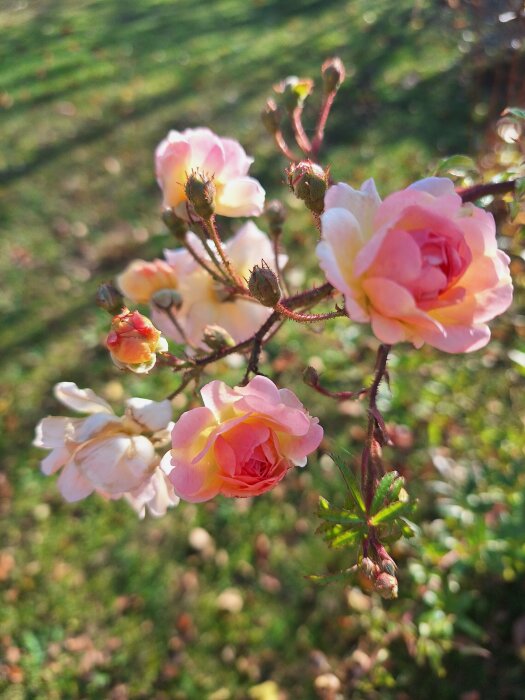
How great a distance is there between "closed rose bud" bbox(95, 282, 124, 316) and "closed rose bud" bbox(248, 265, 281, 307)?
1.02 feet

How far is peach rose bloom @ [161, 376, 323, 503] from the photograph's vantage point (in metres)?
0.78

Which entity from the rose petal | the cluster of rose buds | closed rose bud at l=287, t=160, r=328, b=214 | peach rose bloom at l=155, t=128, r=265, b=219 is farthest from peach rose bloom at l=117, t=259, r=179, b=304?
closed rose bud at l=287, t=160, r=328, b=214

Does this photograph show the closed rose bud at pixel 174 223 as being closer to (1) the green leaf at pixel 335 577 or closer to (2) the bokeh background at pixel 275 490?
(2) the bokeh background at pixel 275 490

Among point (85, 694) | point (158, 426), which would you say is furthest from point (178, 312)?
point (85, 694)

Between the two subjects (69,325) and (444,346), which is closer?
(444,346)

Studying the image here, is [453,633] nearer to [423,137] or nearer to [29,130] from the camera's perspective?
[423,137]

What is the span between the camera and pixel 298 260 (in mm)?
3537

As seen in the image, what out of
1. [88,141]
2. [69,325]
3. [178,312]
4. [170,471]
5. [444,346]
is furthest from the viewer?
[88,141]

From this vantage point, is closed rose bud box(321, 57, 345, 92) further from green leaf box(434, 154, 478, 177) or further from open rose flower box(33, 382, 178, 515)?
open rose flower box(33, 382, 178, 515)

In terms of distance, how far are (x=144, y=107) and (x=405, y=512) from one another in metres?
4.54

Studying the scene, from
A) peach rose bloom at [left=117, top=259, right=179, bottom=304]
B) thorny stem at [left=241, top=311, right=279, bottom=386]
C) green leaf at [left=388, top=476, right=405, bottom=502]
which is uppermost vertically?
peach rose bloom at [left=117, top=259, right=179, bottom=304]

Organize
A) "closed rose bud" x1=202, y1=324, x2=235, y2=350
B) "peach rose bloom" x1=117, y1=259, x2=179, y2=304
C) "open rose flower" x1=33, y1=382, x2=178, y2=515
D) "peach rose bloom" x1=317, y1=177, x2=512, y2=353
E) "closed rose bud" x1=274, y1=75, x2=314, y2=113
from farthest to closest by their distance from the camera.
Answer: "closed rose bud" x1=274, y1=75, x2=314, y2=113 → "peach rose bloom" x1=117, y1=259, x2=179, y2=304 → "closed rose bud" x1=202, y1=324, x2=235, y2=350 → "open rose flower" x1=33, y1=382, x2=178, y2=515 → "peach rose bloom" x1=317, y1=177, x2=512, y2=353

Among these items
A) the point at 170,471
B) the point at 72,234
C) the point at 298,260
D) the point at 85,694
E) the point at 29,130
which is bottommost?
the point at 85,694

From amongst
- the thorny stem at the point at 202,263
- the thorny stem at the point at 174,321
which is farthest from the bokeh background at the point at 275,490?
the thorny stem at the point at 202,263
